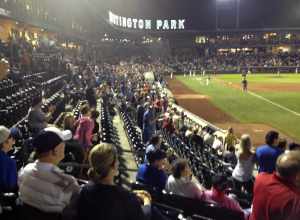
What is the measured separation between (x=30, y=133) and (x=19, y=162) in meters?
2.42

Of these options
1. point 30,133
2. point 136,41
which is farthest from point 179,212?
point 136,41

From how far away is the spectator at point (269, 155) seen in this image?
811 centimetres

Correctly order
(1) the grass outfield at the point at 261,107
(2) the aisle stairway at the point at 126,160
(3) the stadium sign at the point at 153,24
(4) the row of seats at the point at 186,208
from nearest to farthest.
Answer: (4) the row of seats at the point at 186,208
(2) the aisle stairway at the point at 126,160
(1) the grass outfield at the point at 261,107
(3) the stadium sign at the point at 153,24

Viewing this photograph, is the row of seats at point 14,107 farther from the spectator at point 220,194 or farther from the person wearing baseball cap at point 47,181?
the person wearing baseball cap at point 47,181

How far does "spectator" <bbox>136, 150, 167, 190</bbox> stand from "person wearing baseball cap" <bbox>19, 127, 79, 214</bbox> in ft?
7.43

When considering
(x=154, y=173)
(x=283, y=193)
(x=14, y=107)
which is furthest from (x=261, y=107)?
(x=283, y=193)

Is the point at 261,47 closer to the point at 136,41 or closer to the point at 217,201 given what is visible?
the point at 136,41

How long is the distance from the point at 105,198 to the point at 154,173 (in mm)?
2971

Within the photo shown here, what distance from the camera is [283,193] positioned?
3.97 meters

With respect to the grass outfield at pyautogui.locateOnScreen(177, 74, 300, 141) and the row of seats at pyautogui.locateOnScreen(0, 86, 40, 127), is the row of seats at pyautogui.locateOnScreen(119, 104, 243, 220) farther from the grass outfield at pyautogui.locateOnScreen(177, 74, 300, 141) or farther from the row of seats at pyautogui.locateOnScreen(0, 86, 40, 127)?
the grass outfield at pyautogui.locateOnScreen(177, 74, 300, 141)

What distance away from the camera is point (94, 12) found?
7369cm

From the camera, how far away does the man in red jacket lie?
154 inches

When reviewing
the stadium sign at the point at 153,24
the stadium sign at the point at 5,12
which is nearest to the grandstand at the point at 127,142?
the stadium sign at the point at 5,12

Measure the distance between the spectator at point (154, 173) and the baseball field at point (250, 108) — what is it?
1350 cm
